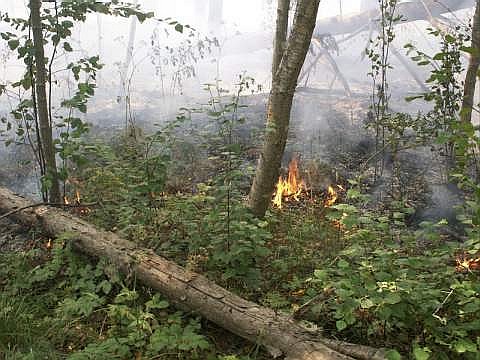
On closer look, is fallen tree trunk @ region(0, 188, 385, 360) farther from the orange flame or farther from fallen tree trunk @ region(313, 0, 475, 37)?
fallen tree trunk @ region(313, 0, 475, 37)

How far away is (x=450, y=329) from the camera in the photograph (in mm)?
2439

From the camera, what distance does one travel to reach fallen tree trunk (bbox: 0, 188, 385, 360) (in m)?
2.74

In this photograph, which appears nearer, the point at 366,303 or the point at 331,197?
the point at 366,303

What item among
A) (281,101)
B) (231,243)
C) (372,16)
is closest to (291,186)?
(281,101)

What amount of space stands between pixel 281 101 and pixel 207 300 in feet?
6.90

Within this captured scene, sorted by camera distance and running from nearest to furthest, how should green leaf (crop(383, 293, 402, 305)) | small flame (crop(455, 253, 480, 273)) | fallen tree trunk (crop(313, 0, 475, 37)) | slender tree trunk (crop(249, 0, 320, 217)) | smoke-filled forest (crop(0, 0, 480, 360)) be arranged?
green leaf (crop(383, 293, 402, 305)) < smoke-filled forest (crop(0, 0, 480, 360)) < small flame (crop(455, 253, 480, 273)) < slender tree trunk (crop(249, 0, 320, 217)) < fallen tree trunk (crop(313, 0, 475, 37))

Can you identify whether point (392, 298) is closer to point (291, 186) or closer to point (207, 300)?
point (207, 300)

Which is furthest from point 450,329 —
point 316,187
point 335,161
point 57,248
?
point 335,161

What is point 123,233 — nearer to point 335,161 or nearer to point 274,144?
point 274,144

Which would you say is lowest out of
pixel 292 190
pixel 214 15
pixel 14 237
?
pixel 14 237

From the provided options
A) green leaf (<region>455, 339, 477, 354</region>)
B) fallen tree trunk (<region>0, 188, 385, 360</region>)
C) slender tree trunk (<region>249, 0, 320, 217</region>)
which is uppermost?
slender tree trunk (<region>249, 0, 320, 217</region>)

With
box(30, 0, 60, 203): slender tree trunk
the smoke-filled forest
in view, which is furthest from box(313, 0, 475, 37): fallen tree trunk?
box(30, 0, 60, 203): slender tree trunk

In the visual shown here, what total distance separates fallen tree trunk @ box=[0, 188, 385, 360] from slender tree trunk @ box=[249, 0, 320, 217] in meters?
1.35

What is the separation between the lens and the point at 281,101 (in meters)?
4.20
